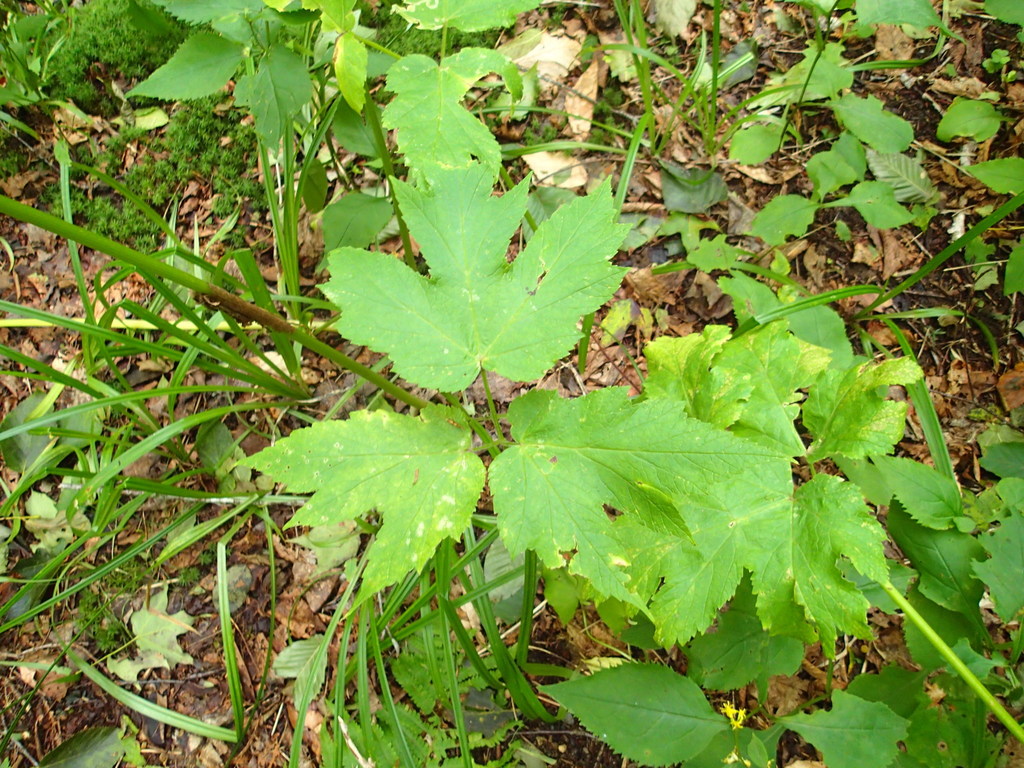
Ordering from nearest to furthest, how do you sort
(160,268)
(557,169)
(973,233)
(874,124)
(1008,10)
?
(160,268) → (973,233) → (1008,10) → (874,124) → (557,169)

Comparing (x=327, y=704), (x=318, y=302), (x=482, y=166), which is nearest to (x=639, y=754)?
(x=327, y=704)

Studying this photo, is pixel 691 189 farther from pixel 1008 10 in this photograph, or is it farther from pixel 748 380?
Answer: pixel 748 380

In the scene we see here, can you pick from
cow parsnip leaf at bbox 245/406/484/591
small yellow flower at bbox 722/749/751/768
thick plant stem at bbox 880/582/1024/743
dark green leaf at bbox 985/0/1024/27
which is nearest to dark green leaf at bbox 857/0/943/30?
dark green leaf at bbox 985/0/1024/27

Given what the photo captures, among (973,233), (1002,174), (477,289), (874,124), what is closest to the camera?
(477,289)

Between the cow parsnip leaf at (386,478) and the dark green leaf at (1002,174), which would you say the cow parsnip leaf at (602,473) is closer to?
the cow parsnip leaf at (386,478)

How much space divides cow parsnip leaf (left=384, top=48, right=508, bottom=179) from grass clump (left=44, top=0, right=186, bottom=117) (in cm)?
164

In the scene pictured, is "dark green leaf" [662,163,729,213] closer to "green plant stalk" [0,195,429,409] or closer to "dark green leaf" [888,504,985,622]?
"dark green leaf" [888,504,985,622]

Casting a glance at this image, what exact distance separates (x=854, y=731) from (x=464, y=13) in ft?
6.08

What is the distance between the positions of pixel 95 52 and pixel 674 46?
2.29m

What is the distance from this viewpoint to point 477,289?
4.19 ft

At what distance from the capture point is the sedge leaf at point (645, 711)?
4.91 feet

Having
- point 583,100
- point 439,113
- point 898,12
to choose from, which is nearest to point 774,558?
point 439,113

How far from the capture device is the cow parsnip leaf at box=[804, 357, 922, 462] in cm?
142

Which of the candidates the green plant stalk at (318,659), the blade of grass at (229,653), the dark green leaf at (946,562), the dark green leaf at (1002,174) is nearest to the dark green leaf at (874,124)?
the dark green leaf at (1002,174)
